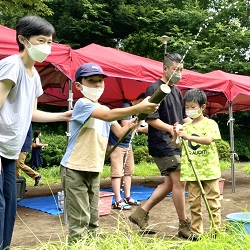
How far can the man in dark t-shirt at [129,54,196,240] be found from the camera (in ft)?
12.8

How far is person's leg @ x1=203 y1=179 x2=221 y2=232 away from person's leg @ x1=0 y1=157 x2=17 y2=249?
1.82 m

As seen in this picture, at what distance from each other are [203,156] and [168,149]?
0.35 meters

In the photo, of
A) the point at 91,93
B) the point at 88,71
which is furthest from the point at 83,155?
the point at 88,71

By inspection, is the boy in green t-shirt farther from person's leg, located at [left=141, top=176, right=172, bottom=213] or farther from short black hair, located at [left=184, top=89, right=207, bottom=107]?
person's leg, located at [left=141, top=176, right=172, bottom=213]

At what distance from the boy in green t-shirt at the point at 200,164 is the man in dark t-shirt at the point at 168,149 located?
0.51 ft

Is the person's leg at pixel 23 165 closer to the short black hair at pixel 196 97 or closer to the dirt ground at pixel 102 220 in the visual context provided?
the dirt ground at pixel 102 220

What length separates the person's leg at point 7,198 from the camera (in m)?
2.45

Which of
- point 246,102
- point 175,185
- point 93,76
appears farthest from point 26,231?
point 246,102

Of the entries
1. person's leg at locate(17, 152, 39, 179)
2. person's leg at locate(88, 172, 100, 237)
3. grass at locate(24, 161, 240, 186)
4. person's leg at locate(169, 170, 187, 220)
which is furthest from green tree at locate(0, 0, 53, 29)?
person's leg at locate(88, 172, 100, 237)

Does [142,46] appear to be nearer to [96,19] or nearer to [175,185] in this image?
[96,19]

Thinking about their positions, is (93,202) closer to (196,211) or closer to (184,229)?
(196,211)

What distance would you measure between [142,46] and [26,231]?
1616cm

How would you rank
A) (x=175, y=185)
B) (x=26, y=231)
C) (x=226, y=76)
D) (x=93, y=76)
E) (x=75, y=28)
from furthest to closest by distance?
(x=75, y=28) < (x=226, y=76) < (x=26, y=231) < (x=175, y=185) < (x=93, y=76)

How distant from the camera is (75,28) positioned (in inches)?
746
